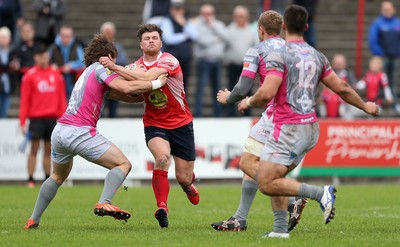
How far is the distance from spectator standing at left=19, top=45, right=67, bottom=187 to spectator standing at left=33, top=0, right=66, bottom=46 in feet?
10.1

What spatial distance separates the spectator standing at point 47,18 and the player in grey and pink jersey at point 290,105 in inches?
518

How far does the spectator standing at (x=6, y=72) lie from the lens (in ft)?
71.4

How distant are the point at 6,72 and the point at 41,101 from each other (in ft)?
8.10

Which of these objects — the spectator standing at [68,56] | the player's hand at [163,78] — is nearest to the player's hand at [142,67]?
the player's hand at [163,78]

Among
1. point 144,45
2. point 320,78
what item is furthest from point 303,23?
point 144,45

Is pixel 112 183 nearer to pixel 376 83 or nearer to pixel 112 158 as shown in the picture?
pixel 112 158

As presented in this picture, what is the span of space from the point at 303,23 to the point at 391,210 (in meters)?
5.29

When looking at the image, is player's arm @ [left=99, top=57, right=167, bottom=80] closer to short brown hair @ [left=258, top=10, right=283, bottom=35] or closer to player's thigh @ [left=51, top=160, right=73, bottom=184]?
player's thigh @ [left=51, top=160, right=73, bottom=184]

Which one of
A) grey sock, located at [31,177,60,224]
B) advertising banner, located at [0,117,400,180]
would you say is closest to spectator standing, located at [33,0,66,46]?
advertising banner, located at [0,117,400,180]

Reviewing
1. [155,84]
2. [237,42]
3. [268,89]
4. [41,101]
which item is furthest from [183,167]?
[237,42]

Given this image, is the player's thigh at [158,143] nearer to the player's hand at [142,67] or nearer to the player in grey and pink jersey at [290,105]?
the player's hand at [142,67]

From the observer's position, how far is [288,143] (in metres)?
10.1

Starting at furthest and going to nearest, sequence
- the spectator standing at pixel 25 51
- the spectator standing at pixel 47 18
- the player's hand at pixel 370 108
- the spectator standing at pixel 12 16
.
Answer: the spectator standing at pixel 12 16 → the spectator standing at pixel 47 18 → the spectator standing at pixel 25 51 → the player's hand at pixel 370 108

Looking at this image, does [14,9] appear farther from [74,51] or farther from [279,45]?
[279,45]
